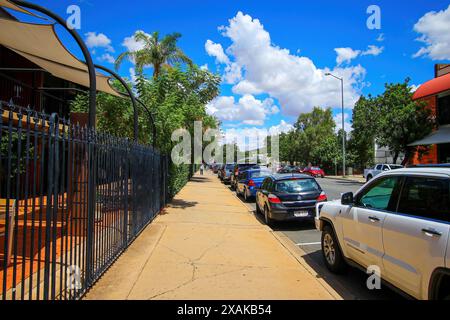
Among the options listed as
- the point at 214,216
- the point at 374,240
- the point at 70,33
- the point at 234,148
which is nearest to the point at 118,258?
the point at 70,33

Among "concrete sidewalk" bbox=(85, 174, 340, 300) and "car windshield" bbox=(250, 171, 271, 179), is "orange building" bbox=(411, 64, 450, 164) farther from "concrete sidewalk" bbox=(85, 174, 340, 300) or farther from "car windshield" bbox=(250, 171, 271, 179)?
"concrete sidewalk" bbox=(85, 174, 340, 300)

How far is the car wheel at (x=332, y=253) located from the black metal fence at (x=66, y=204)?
11.8 ft

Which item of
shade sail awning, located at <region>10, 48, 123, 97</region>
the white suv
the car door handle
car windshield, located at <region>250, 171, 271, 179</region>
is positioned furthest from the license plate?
car windshield, located at <region>250, 171, 271, 179</region>

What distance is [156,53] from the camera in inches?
872

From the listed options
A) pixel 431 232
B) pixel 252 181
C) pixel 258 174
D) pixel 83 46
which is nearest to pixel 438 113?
pixel 258 174

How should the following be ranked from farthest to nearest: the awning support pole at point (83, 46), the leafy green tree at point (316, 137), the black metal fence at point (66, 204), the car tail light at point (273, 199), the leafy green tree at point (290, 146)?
the leafy green tree at point (290, 146) → the leafy green tree at point (316, 137) → the car tail light at point (273, 199) → the awning support pole at point (83, 46) → the black metal fence at point (66, 204)

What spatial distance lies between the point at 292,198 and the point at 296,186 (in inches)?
17.8

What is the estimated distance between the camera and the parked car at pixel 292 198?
9.52 meters

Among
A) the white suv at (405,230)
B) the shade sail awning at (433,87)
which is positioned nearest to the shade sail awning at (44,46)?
the white suv at (405,230)

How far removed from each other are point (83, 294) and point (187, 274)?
1.57 meters

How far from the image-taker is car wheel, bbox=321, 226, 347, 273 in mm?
5512

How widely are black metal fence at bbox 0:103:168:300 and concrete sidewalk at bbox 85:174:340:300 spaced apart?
14.1 inches

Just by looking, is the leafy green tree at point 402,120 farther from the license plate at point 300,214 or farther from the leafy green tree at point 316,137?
the leafy green tree at point 316,137

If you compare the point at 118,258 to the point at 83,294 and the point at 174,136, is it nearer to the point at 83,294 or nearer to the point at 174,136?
the point at 83,294
